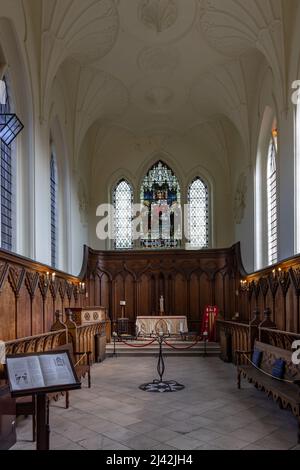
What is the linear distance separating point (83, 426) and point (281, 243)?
301 inches

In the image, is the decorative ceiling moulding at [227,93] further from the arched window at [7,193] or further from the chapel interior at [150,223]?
the arched window at [7,193]

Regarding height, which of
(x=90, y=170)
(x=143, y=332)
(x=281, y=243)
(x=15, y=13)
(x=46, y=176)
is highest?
(x=15, y=13)

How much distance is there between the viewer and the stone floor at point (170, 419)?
5855 mm

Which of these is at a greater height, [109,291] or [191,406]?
[109,291]

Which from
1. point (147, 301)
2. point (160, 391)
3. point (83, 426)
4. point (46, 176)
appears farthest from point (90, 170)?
point (83, 426)

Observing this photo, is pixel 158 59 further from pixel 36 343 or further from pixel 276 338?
pixel 36 343

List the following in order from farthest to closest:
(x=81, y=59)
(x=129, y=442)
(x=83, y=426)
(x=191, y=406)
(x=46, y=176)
Answer: (x=81, y=59)
(x=46, y=176)
(x=191, y=406)
(x=83, y=426)
(x=129, y=442)

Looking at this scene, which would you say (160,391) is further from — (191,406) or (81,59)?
(81,59)

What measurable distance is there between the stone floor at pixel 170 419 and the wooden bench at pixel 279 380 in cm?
32

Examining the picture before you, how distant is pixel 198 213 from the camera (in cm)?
2120

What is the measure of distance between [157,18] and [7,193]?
22.9 ft

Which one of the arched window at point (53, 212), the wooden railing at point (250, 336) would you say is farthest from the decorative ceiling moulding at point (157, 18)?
the wooden railing at point (250, 336)

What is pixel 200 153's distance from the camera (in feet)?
70.0

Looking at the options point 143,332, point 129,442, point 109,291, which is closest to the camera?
point 129,442
